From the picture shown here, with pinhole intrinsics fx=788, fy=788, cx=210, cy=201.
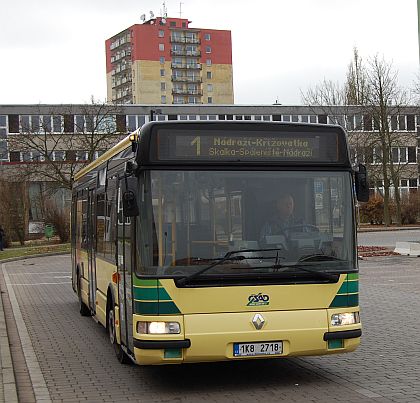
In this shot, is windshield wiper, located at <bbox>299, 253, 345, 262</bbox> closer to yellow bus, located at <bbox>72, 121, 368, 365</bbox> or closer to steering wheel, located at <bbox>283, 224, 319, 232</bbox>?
yellow bus, located at <bbox>72, 121, 368, 365</bbox>

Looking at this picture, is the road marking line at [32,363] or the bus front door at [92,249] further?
the bus front door at [92,249]

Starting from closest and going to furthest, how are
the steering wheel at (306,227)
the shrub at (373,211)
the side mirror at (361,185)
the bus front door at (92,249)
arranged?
the steering wheel at (306,227)
the side mirror at (361,185)
the bus front door at (92,249)
the shrub at (373,211)

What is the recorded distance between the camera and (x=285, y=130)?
8.56 metres

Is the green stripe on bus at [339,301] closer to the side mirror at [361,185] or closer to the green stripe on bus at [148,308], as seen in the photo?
the side mirror at [361,185]

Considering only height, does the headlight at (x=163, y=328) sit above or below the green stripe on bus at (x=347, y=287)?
below

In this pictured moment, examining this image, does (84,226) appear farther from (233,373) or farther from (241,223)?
(241,223)

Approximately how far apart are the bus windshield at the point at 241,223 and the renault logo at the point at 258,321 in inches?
16.9

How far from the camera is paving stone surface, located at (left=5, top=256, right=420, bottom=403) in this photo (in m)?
8.09

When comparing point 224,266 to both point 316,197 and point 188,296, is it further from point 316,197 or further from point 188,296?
point 316,197

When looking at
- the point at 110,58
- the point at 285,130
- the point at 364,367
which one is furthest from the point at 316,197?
the point at 110,58

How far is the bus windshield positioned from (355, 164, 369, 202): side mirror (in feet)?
0.51

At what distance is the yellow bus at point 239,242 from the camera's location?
7906 millimetres

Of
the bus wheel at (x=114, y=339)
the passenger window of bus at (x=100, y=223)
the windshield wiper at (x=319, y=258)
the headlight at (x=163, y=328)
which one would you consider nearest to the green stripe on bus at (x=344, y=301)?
the windshield wiper at (x=319, y=258)

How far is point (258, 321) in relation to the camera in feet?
26.3
